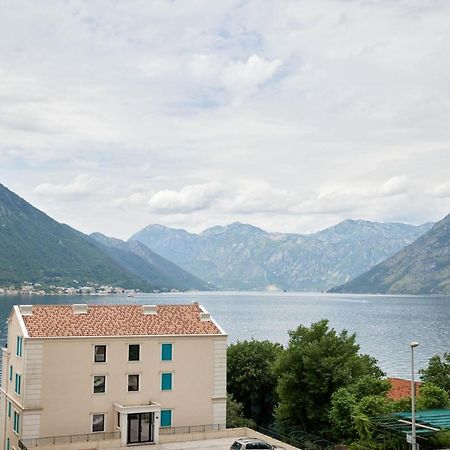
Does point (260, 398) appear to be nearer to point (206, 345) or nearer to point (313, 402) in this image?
point (313, 402)

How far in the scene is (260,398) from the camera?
253 feet

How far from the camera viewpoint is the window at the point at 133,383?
2251 inches

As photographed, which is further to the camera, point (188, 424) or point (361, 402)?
point (188, 424)

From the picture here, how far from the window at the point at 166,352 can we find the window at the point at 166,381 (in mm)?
1299

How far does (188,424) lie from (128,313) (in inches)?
444

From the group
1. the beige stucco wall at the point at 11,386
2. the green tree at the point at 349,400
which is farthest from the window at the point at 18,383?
the green tree at the point at 349,400

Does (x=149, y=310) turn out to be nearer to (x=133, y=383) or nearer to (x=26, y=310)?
(x=133, y=383)

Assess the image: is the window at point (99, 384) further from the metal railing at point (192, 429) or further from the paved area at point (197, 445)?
the metal railing at point (192, 429)

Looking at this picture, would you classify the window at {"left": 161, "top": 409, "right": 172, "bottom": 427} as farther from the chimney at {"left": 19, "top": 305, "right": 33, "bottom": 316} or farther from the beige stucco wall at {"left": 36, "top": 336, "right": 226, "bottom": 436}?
the chimney at {"left": 19, "top": 305, "right": 33, "bottom": 316}

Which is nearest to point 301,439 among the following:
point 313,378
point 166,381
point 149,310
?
point 313,378

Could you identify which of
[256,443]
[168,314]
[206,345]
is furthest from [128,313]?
[256,443]

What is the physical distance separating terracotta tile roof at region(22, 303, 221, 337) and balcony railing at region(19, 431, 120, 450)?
26.9 feet

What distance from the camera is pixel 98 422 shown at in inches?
2192

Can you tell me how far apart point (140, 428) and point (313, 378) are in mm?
19791
